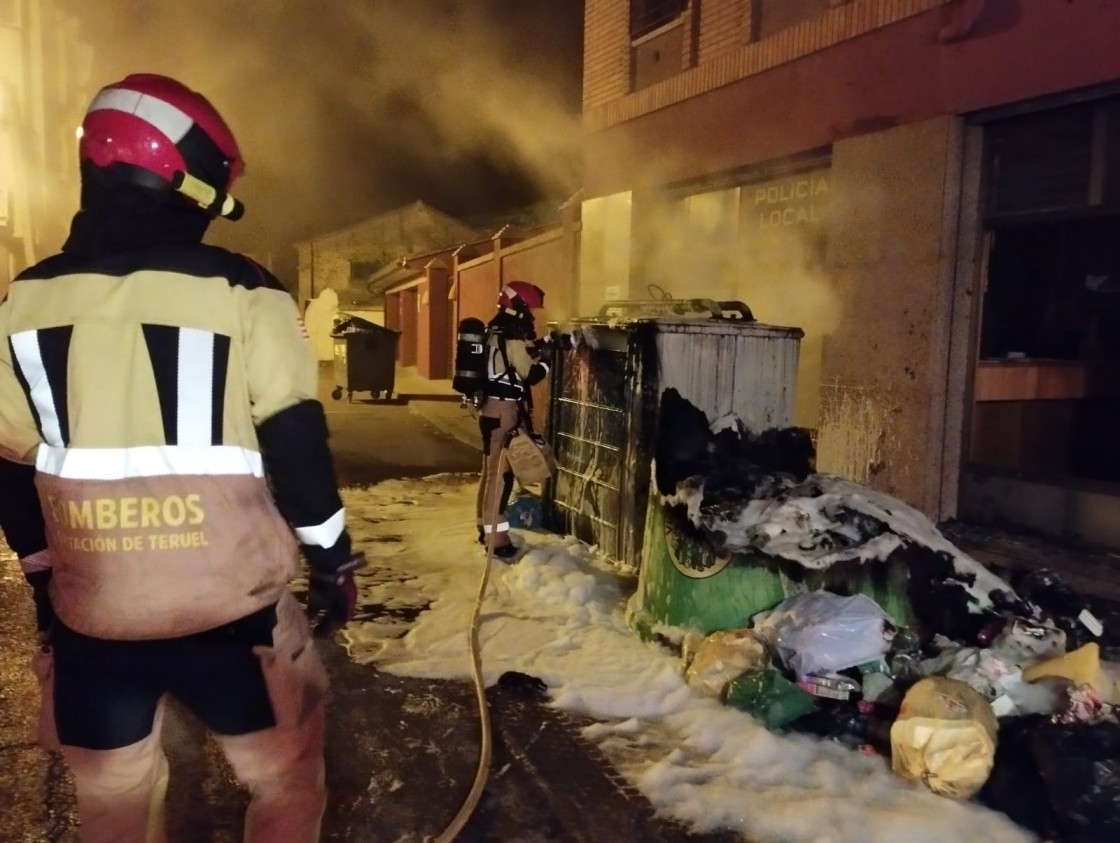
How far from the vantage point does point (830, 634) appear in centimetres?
372

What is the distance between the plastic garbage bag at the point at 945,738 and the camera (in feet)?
10.0

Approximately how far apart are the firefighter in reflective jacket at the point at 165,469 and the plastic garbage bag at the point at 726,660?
2109 millimetres

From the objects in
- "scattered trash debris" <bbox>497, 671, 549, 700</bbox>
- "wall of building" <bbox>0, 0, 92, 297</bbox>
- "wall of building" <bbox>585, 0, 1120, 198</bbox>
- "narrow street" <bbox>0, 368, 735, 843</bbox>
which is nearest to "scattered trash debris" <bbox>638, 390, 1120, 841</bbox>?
"scattered trash debris" <bbox>497, 671, 549, 700</bbox>

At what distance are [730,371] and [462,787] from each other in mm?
2997

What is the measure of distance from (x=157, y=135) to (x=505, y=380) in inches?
164

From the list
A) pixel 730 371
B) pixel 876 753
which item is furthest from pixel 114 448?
pixel 730 371

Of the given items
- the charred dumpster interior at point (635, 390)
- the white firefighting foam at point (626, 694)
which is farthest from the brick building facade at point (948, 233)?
the white firefighting foam at point (626, 694)

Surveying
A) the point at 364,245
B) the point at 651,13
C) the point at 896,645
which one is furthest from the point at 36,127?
the point at 364,245

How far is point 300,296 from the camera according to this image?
4053cm

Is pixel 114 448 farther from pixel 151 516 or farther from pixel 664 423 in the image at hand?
pixel 664 423

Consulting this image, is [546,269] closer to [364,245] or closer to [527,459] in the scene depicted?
[527,459]

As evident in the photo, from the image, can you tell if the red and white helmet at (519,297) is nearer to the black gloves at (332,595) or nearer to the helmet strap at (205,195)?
the helmet strap at (205,195)

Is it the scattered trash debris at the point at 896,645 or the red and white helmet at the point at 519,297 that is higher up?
the red and white helmet at the point at 519,297

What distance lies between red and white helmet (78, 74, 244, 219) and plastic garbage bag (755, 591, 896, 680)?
2765 millimetres
